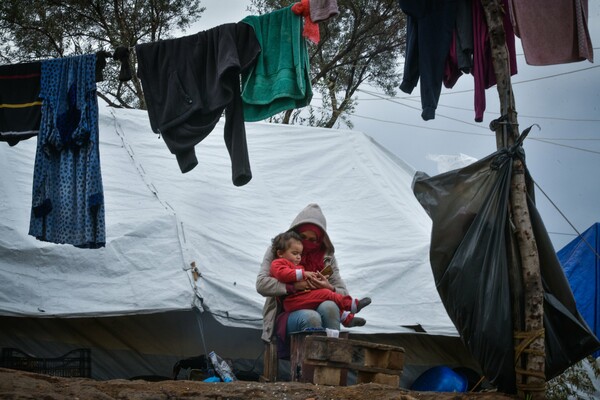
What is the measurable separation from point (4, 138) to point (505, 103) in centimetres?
345

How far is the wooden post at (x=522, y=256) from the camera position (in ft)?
14.1

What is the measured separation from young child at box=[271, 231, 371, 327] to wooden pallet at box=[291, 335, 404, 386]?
292mm

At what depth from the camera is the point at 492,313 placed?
4.30 m

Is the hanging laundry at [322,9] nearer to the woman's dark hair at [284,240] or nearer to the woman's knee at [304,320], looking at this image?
the woman's dark hair at [284,240]

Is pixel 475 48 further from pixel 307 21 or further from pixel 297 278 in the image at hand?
pixel 297 278

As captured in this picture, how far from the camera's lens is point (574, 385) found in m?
6.85

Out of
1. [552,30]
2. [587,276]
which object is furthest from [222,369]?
[587,276]

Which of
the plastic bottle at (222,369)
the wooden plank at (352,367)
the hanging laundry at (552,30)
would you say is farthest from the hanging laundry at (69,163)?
the hanging laundry at (552,30)

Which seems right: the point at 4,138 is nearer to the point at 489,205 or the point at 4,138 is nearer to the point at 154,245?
the point at 154,245

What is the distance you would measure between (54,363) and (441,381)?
114 inches

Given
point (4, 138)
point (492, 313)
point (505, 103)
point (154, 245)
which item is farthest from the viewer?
point (154, 245)

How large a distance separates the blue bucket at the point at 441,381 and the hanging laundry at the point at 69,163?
2.70 meters

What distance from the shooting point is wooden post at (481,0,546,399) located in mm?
4301

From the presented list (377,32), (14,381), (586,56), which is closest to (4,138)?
(14,381)
